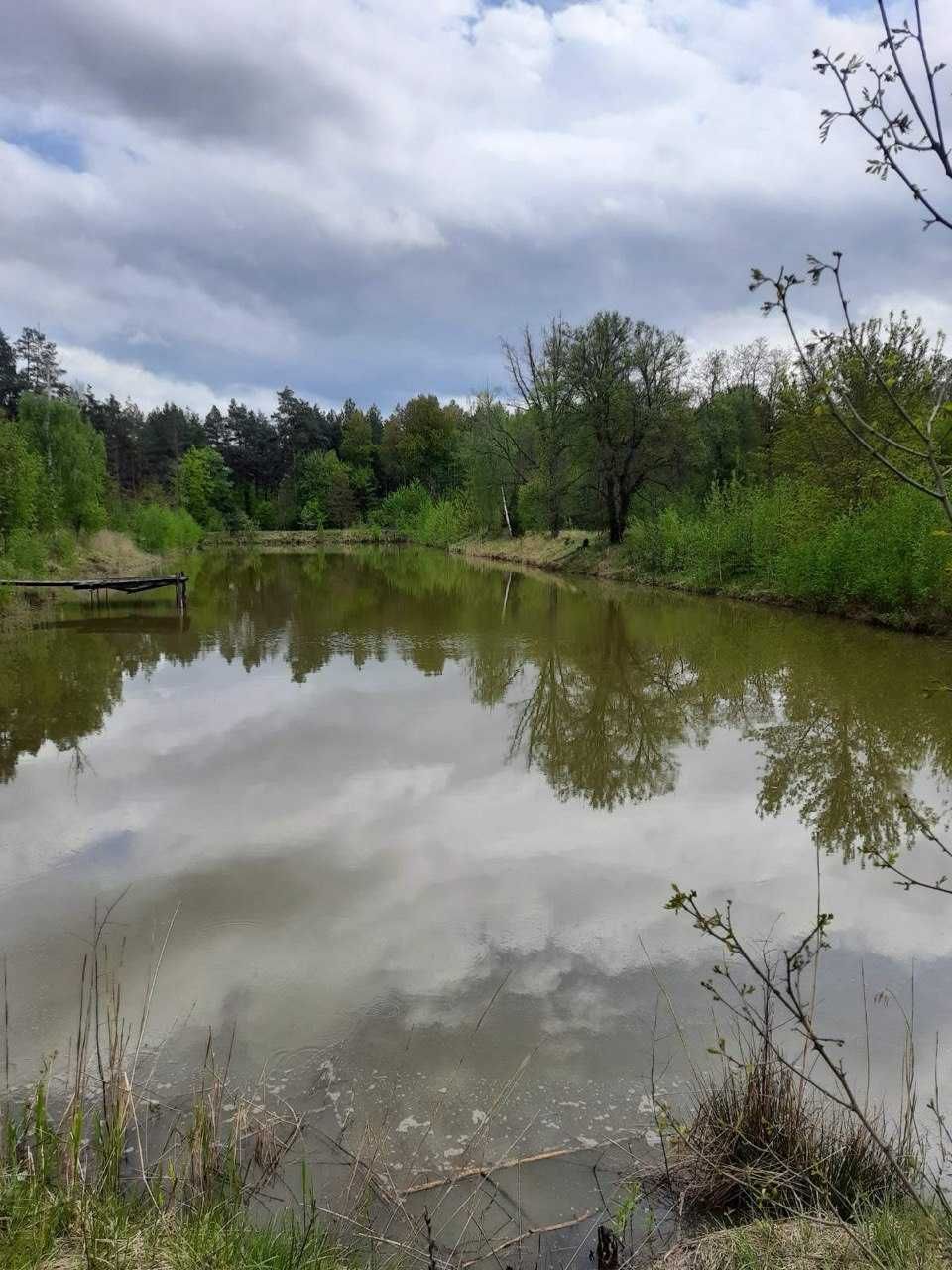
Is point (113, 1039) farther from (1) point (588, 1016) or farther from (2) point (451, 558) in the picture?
(2) point (451, 558)

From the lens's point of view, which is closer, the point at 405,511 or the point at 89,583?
the point at 89,583

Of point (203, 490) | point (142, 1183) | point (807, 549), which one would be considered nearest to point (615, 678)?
point (807, 549)

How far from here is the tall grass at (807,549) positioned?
49.9 feet

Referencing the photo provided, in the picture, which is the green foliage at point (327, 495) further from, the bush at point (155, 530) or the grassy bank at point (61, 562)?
the grassy bank at point (61, 562)

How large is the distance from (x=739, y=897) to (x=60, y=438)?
33810 mm

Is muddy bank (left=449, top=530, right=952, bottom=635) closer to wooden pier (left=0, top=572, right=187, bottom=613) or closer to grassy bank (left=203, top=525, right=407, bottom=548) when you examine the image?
wooden pier (left=0, top=572, right=187, bottom=613)

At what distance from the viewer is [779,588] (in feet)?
66.6

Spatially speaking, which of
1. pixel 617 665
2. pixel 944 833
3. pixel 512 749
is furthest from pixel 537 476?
pixel 944 833

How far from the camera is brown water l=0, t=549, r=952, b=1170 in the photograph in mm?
3818

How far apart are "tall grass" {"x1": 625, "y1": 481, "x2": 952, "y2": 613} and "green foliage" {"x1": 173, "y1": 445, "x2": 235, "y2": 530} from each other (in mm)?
46781

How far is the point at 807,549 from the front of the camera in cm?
1853

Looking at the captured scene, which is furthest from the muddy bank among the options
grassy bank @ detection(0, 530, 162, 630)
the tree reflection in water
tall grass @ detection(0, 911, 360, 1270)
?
grassy bank @ detection(0, 530, 162, 630)

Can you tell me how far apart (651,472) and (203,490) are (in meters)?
47.3

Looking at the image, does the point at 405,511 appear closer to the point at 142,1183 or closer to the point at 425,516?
the point at 425,516
